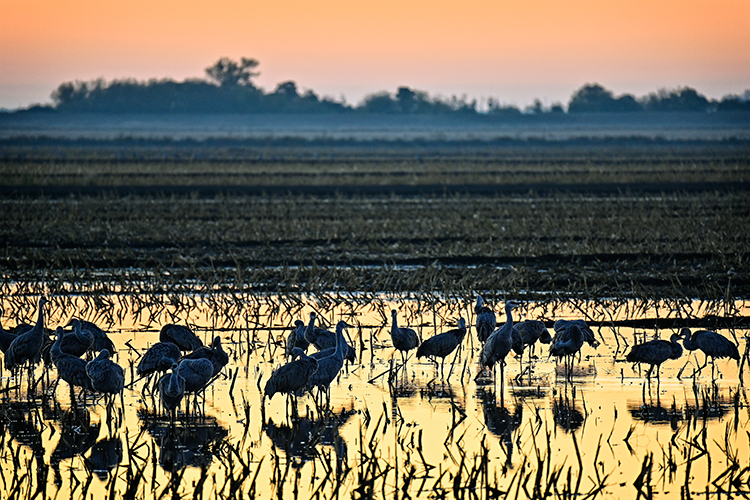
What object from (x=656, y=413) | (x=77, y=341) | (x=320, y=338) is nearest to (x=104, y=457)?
(x=77, y=341)

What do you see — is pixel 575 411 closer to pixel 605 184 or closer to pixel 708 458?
pixel 708 458

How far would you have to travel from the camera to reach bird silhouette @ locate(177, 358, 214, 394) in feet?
28.0

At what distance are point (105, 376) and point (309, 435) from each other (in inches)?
74.4

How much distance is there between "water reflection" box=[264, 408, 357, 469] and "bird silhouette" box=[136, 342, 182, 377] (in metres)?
1.22

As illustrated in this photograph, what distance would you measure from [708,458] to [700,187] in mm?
27590

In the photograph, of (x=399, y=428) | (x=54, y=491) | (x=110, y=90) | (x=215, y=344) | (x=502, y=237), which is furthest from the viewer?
(x=110, y=90)

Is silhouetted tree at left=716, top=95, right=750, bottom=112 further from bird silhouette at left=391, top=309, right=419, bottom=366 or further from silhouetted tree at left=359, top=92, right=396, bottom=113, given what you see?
bird silhouette at left=391, top=309, right=419, bottom=366

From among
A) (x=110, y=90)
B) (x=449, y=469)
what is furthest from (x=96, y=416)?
(x=110, y=90)

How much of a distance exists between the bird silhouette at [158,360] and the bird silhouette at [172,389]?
2.18 ft

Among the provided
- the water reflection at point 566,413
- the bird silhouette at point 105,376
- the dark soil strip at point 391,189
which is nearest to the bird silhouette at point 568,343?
the water reflection at point 566,413

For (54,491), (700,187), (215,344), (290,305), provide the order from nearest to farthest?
(54,491)
(215,344)
(290,305)
(700,187)

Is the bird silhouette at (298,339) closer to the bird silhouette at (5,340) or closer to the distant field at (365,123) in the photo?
the bird silhouette at (5,340)

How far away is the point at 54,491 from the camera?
6848 millimetres

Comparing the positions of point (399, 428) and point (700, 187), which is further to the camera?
point (700, 187)
